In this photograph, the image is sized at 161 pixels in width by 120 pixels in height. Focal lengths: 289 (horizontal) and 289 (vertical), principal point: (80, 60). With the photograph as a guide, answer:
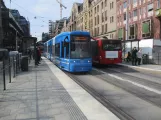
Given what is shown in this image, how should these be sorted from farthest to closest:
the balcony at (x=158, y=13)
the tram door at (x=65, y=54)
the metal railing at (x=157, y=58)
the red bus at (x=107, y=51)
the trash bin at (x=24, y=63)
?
1. the balcony at (x=158, y=13)
2. the metal railing at (x=157, y=58)
3. the red bus at (x=107, y=51)
4. the trash bin at (x=24, y=63)
5. the tram door at (x=65, y=54)

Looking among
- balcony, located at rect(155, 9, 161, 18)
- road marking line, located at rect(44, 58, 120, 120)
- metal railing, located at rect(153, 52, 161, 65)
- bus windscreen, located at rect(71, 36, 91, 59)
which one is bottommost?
road marking line, located at rect(44, 58, 120, 120)

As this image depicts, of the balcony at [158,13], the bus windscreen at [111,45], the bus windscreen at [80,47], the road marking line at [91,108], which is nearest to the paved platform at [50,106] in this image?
the road marking line at [91,108]

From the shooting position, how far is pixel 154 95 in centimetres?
1116

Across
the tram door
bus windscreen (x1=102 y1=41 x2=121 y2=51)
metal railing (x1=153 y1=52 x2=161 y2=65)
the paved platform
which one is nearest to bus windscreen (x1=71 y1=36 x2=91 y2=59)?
the tram door

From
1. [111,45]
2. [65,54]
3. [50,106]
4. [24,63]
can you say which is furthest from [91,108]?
[111,45]

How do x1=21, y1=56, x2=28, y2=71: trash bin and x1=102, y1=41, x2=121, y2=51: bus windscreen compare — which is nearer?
x1=21, y1=56, x2=28, y2=71: trash bin

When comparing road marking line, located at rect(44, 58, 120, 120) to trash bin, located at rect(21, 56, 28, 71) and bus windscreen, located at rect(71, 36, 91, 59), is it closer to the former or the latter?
bus windscreen, located at rect(71, 36, 91, 59)

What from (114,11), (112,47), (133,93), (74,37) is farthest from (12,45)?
(133,93)

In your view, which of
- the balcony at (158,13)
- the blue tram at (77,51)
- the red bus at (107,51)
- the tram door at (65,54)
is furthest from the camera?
the balcony at (158,13)

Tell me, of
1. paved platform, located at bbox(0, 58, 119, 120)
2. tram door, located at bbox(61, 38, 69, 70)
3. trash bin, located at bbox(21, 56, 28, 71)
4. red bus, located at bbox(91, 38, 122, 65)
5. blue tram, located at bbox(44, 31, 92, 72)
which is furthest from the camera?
red bus, located at bbox(91, 38, 122, 65)

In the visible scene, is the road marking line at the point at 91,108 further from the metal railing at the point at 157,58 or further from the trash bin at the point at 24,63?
the metal railing at the point at 157,58

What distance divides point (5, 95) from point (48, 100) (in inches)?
72.7

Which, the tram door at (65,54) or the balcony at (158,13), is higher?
the balcony at (158,13)

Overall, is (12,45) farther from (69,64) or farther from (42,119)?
(42,119)
